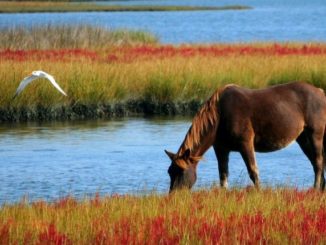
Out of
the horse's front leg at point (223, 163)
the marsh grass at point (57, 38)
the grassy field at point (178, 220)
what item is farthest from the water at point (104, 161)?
the marsh grass at point (57, 38)

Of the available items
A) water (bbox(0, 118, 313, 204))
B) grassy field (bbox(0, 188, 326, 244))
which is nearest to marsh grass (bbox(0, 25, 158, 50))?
water (bbox(0, 118, 313, 204))

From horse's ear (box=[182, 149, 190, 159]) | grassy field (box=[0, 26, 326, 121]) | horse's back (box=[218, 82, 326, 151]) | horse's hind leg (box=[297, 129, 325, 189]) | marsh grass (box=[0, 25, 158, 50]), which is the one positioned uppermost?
horse's back (box=[218, 82, 326, 151])

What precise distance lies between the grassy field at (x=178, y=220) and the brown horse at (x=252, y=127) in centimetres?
59

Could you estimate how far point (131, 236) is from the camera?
7.73 m

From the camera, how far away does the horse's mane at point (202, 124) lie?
10.5m

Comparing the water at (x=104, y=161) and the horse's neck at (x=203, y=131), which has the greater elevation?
the horse's neck at (x=203, y=131)

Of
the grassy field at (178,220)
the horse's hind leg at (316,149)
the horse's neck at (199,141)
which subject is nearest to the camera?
the grassy field at (178,220)

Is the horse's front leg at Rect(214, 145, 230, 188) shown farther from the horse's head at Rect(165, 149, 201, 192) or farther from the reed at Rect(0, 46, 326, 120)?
the reed at Rect(0, 46, 326, 120)

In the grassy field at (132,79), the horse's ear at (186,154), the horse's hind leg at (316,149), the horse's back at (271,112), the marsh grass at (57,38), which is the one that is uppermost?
the horse's back at (271,112)

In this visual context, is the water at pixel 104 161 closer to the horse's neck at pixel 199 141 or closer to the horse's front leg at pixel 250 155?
the horse's front leg at pixel 250 155

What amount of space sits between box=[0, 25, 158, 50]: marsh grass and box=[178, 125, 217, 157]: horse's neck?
63.6ft

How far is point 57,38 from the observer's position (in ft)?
102

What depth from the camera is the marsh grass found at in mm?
30234

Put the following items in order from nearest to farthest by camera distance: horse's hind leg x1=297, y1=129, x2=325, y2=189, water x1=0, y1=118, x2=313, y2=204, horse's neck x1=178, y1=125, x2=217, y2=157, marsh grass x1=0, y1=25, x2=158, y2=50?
horse's neck x1=178, y1=125, x2=217, y2=157 → horse's hind leg x1=297, y1=129, x2=325, y2=189 → water x1=0, y1=118, x2=313, y2=204 → marsh grass x1=0, y1=25, x2=158, y2=50
